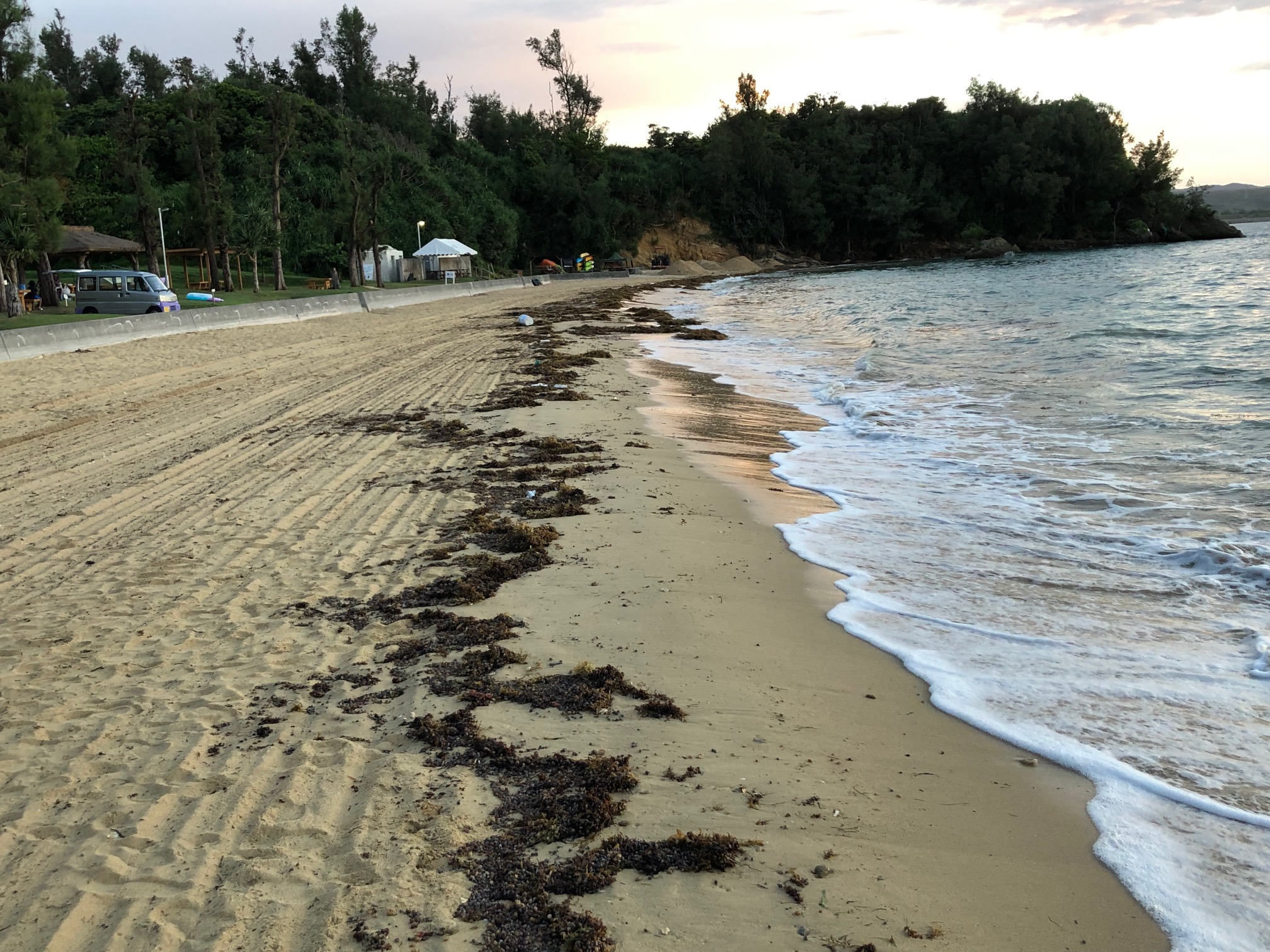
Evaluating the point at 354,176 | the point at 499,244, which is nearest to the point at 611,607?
the point at 354,176

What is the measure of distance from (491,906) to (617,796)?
2.15ft

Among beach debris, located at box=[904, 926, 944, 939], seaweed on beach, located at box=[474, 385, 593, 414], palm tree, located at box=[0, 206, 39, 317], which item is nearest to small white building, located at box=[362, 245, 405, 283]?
palm tree, located at box=[0, 206, 39, 317]

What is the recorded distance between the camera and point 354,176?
42.8 metres

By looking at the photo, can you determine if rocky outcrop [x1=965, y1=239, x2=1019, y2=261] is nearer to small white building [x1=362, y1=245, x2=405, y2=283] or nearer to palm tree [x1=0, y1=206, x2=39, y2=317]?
small white building [x1=362, y1=245, x2=405, y2=283]

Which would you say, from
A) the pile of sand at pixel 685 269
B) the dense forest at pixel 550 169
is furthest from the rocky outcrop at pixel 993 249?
the pile of sand at pixel 685 269

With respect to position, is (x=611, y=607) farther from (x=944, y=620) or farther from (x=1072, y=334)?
(x=1072, y=334)

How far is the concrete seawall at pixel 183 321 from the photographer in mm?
16078

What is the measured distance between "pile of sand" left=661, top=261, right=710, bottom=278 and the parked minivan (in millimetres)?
51181

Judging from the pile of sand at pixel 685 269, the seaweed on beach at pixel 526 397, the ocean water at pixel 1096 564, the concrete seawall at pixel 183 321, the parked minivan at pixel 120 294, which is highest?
the pile of sand at pixel 685 269

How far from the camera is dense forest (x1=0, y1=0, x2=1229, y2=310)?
44969 mm

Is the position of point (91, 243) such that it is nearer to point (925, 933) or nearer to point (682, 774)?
point (682, 774)

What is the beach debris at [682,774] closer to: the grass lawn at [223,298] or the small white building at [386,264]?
the grass lawn at [223,298]

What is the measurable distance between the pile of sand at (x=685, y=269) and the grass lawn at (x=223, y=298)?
2605 centimetres

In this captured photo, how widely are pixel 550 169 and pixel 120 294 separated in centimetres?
5762
